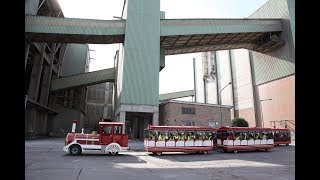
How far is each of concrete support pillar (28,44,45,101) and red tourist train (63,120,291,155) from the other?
82.2ft

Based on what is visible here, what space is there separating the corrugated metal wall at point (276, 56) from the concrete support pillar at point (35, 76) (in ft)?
137

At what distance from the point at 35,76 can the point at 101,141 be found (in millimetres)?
29004

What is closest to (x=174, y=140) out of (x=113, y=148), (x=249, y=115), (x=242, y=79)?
(x=113, y=148)

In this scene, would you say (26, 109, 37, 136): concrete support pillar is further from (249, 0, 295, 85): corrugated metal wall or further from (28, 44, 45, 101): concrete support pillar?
(249, 0, 295, 85): corrugated metal wall

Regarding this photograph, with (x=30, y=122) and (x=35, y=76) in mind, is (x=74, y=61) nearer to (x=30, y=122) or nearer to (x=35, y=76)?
(x=35, y=76)

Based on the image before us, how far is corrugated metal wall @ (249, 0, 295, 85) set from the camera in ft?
150

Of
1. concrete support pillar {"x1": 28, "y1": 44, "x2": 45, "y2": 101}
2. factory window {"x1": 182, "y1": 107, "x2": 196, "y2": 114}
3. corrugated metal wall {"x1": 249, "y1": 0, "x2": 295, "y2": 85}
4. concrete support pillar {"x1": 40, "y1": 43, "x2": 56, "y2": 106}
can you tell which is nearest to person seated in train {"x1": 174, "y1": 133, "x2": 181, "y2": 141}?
factory window {"x1": 182, "y1": 107, "x2": 196, "y2": 114}

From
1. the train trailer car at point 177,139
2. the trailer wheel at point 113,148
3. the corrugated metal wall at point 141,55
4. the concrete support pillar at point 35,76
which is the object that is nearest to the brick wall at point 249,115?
the corrugated metal wall at point 141,55

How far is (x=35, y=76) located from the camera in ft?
146
